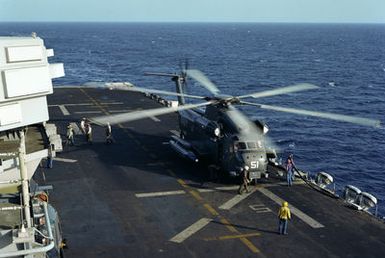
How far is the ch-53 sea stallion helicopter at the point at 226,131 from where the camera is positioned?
81.4 ft

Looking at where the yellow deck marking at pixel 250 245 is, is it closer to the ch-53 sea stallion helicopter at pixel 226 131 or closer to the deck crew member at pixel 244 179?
the deck crew member at pixel 244 179

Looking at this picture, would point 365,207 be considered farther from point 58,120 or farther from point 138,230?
point 58,120

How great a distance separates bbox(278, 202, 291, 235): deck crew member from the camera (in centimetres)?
1961

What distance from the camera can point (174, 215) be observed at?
22141mm

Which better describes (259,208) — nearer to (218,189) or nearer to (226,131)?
(218,189)

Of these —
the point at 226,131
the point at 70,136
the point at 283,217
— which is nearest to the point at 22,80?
the point at 283,217

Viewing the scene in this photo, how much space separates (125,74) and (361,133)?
60925mm

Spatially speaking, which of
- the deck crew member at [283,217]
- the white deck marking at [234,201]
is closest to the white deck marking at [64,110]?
the white deck marking at [234,201]

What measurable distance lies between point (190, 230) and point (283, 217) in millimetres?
4241

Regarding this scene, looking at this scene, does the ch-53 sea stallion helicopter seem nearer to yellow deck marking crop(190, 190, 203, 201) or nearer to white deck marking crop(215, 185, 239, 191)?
white deck marking crop(215, 185, 239, 191)

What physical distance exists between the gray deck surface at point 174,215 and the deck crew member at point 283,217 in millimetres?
348

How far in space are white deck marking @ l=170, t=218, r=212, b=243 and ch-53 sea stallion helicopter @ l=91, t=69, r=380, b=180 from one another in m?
4.59

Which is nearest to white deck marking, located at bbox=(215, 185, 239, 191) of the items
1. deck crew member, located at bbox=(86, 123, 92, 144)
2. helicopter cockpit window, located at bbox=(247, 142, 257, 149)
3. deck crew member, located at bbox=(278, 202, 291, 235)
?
helicopter cockpit window, located at bbox=(247, 142, 257, 149)

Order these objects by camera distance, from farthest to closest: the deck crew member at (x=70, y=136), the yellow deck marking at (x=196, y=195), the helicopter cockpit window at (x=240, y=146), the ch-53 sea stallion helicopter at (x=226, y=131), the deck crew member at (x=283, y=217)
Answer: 1. the deck crew member at (x=70, y=136)
2. the helicopter cockpit window at (x=240, y=146)
3. the ch-53 sea stallion helicopter at (x=226, y=131)
4. the yellow deck marking at (x=196, y=195)
5. the deck crew member at (x=283, y=217)
